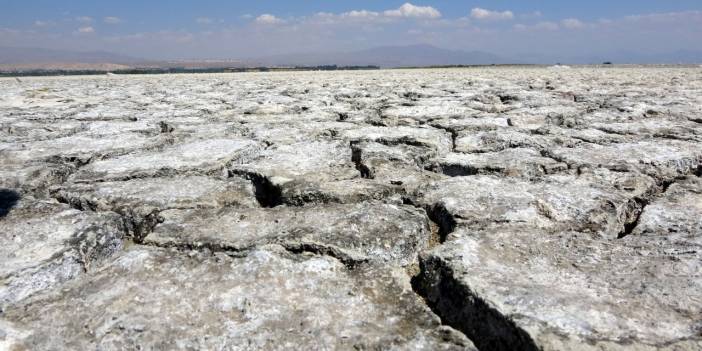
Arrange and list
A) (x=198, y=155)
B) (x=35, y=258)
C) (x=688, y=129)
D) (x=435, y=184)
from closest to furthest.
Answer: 1. (x=35, y=258)
2. (x=435, y=184)
3. (x=198, y=155)
4. (x=688, y=129)

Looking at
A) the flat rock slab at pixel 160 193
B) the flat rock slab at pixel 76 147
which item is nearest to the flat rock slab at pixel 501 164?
the flat rock slab at pixel 160 193

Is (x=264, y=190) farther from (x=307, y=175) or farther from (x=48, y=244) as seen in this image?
(x=48, y=244)

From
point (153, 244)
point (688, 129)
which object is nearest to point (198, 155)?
point (153, 244)

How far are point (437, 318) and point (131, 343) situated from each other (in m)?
0.49

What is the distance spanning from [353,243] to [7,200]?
0.99m

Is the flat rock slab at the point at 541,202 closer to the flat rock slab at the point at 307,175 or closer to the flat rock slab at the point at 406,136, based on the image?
the flat rock slab at the point at 307,175

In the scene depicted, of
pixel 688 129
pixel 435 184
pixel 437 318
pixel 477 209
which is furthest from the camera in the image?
pixel 688 129

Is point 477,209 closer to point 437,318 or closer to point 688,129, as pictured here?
point 437,318

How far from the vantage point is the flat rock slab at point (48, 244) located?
91 cm

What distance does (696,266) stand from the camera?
2.97 feet

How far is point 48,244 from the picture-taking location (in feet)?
3.37

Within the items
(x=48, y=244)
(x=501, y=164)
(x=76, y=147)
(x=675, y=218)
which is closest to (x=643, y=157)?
(x=501, y=164)

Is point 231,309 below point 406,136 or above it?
below

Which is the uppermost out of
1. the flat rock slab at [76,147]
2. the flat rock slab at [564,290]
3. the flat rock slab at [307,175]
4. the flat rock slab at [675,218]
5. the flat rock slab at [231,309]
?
the flat rock slab at [76,147]
